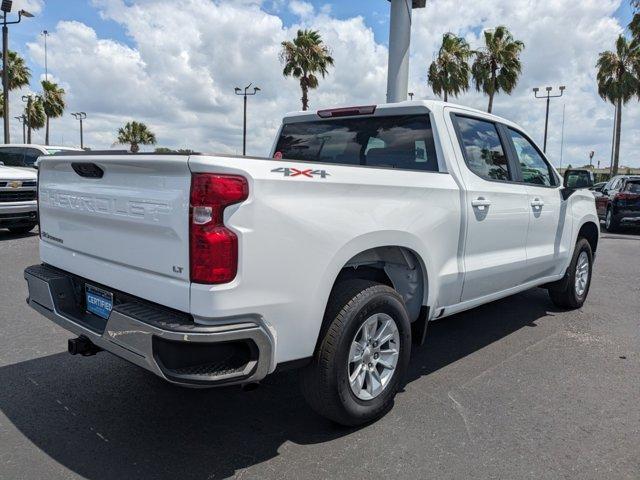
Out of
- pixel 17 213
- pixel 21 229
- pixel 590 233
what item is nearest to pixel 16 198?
pixel 17 213

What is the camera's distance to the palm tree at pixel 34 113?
146 feet

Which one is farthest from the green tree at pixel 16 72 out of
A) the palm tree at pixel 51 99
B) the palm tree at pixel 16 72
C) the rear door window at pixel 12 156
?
the rear door window at pixel 12 156

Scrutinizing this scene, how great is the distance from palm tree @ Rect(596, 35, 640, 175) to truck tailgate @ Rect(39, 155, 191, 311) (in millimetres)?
32732

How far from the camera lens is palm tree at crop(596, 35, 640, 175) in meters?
29.5

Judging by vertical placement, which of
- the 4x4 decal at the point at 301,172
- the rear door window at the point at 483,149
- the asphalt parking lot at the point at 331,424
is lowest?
the asphalt parking lot at the point at 331,424

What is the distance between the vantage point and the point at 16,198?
9.95m

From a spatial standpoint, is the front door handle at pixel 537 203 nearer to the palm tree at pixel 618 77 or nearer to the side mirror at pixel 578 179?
the side mirror at pixel 578 179

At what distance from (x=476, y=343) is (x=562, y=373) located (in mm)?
819

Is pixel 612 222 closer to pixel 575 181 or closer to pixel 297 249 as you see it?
pixel 575 181

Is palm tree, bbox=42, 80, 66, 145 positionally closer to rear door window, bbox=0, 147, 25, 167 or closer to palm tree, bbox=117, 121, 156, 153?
palm tree, bbox=117, 121, 156, 153

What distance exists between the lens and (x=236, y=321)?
2.47m

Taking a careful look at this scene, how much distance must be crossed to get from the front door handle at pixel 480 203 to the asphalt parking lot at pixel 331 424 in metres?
1.27

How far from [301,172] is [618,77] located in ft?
110

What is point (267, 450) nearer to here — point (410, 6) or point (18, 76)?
point (410, 6)
